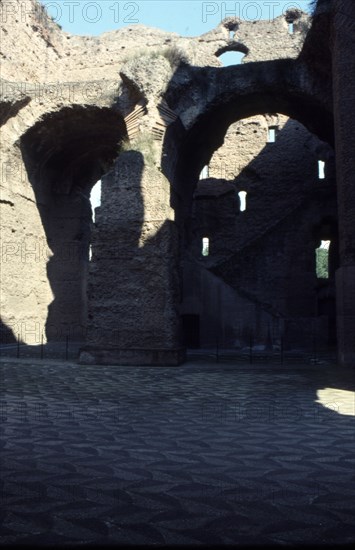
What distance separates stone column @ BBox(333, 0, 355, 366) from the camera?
8.88 meters

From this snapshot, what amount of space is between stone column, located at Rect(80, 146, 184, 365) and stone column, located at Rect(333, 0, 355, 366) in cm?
315

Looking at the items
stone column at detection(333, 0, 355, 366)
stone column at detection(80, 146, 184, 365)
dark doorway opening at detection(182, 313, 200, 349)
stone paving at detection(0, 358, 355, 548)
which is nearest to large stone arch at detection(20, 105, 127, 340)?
dark doorway opening at detection(182, 313, 200, 349)

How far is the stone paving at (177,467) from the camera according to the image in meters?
2.20

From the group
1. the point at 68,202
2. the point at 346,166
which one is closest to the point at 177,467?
the point at 346,166

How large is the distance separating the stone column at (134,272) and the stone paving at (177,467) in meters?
3.53

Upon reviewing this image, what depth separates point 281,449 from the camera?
362cm

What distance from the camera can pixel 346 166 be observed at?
919 cm

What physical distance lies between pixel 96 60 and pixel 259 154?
8.13 m

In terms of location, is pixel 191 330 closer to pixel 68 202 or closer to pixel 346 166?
pixel 68 202

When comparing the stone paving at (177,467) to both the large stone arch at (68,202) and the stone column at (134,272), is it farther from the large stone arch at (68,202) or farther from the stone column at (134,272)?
the large stone arch at (68,202)

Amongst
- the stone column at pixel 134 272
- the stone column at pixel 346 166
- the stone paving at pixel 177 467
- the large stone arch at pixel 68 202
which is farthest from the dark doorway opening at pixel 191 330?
the stone paving at pixel 177 467

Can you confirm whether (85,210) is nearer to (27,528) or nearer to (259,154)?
(259,154)

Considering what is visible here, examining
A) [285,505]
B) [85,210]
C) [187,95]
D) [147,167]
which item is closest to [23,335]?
[85,210]

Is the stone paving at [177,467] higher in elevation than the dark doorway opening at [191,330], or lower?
lower
